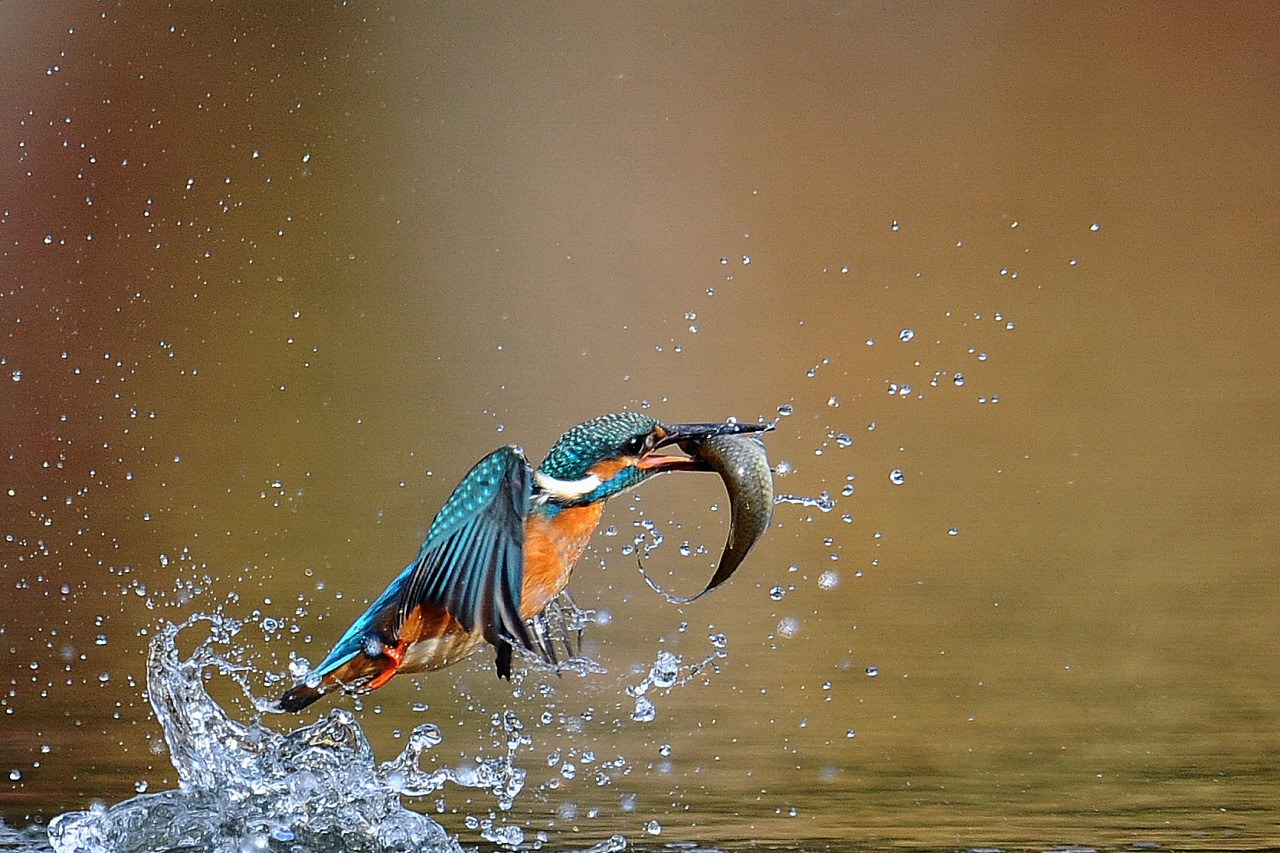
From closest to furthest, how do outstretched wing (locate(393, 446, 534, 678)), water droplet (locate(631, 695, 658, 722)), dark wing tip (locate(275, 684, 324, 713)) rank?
outstretched wing (locate(393, 446, 534, 678))
dark wing tip (locate(275, 684, 324, 713))
water droplet (locate(631, 695, 658, 722))

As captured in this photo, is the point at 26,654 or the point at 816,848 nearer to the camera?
the point at 816,848

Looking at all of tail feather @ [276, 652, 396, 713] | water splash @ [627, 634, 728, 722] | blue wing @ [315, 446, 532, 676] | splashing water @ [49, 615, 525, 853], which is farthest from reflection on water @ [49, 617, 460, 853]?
water splash @ [627, 634, 728, 722]

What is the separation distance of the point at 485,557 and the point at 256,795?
0.43m

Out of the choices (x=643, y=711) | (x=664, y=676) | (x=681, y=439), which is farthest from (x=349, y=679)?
(x=643, y=711)

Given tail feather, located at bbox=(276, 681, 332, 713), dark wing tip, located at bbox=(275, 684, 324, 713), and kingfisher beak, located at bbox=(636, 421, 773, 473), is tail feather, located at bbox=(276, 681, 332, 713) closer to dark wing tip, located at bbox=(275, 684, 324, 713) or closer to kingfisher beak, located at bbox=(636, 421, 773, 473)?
dark wing tip, located at bbox=(275, 684, 324, 713)

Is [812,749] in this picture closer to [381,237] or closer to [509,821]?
[509,821]

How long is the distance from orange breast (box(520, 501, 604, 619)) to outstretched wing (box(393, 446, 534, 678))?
0.05 feet

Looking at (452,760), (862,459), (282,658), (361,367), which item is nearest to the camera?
(452,760)

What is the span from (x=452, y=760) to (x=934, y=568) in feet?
5.47

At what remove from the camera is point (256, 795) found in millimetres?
2133

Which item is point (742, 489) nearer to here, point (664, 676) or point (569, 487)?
point (569, 487)

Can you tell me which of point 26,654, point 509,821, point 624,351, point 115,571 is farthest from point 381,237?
point 509,821

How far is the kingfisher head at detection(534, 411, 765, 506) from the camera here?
1990 mm

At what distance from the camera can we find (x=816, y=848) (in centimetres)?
213
